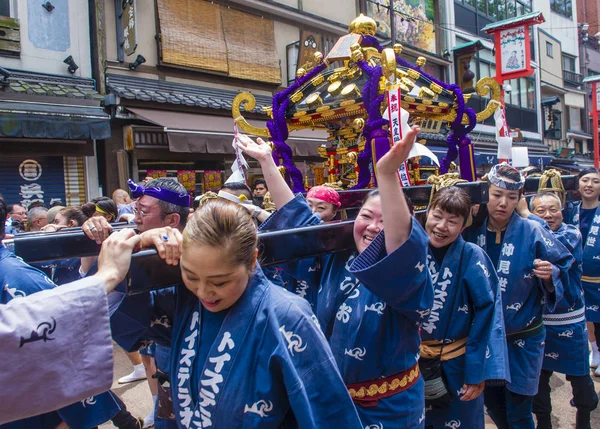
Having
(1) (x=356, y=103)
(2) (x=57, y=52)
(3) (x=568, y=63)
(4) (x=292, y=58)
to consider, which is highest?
(3) (x=568, y=63)

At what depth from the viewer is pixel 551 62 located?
71.9 ft

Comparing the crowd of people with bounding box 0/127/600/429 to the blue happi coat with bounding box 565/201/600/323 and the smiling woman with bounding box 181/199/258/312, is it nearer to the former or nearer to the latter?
the smiling woman with bounding box 181/199/258/312

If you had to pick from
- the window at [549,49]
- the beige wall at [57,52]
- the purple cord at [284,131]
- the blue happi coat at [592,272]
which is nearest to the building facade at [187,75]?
the beige wall at [57,52]

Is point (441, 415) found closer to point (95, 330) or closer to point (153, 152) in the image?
point (95, 330)

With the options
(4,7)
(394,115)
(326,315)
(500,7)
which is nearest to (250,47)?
(4,7)

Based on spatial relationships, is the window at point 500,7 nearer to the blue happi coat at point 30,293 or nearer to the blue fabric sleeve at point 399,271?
the blue fabric sleeve at point 399,271

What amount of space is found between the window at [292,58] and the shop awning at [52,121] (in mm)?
5249

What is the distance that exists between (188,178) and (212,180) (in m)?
0.59

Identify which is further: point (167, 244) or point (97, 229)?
point (97, 229)

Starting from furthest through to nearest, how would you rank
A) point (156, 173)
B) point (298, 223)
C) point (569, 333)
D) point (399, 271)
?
point (156, 173) < point (569, 333) < point (298, 223) < point (399, 271)

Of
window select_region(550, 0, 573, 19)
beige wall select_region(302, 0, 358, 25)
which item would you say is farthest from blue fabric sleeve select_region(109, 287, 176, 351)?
window select_region(550, 0, 573, 19)

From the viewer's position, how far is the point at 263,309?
4.20 feet

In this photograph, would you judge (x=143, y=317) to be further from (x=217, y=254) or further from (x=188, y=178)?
(x=188, y=178)

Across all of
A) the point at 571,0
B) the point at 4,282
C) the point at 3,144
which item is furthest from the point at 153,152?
the point at 571,0
